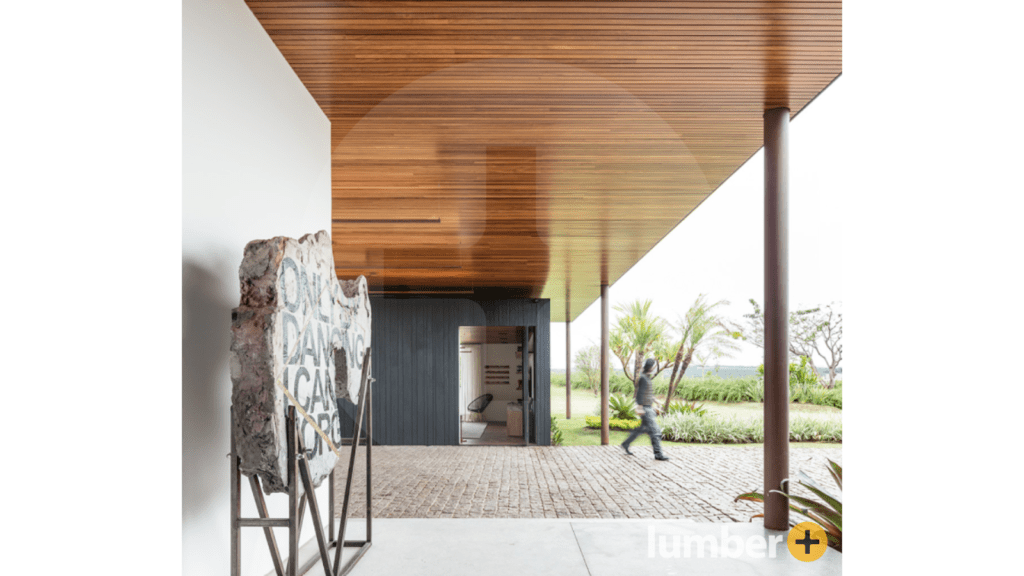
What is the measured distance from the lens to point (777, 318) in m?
3.39

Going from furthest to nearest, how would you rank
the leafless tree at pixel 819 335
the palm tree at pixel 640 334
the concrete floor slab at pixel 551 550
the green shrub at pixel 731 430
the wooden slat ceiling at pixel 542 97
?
the leafless tree at pixel 819 335, the palm tree at pixel 640 334, the green shrub at pixel 731 430, the concrete floor slab at pixel 551 550, the wooden slat ceiling at pixel 542 97

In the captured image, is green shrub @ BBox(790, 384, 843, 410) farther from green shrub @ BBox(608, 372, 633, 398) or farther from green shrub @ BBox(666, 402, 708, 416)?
green shrub @ BBox(608, 372, 633, 398)

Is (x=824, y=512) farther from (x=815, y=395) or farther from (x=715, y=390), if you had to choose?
(x=715, y=390)

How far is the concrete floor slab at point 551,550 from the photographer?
3020 mm

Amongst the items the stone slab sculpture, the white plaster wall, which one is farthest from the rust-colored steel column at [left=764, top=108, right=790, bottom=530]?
the white plaster wall

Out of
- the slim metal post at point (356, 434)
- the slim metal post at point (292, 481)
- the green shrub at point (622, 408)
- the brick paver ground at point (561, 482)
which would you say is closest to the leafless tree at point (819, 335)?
the green shrub at point (622, 408)

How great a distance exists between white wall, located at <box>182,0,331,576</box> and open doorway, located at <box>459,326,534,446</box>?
11504mm

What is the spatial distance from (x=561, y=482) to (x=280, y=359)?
4.92 metres

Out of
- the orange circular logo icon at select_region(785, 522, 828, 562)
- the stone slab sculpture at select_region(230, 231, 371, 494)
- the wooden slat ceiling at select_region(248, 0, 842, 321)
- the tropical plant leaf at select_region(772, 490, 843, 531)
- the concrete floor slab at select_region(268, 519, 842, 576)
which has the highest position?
the wooden slat ceiling at select_region(248, 0, 842, 321)

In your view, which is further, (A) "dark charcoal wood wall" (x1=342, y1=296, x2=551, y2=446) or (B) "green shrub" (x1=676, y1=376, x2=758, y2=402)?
(B) "green shrub" (x1=676, y1=376, x2=758, y2=402)

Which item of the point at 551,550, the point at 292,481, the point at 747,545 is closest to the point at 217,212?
the point at 292,481

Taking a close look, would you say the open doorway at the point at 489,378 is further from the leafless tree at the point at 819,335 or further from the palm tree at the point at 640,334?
the leafless tree at the point at 819,335

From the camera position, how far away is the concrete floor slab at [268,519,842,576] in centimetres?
302

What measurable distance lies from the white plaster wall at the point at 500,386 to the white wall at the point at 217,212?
13443mm
